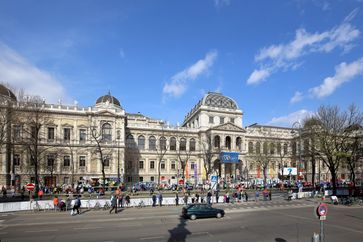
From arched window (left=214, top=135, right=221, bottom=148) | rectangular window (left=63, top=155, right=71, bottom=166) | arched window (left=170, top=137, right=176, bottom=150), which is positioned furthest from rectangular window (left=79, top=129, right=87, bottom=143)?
arched window (left=214, top=135, right=221, bottom=148)

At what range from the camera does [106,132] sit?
2714 inches

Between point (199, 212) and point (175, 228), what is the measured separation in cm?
467

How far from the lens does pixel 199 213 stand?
23.8 metres

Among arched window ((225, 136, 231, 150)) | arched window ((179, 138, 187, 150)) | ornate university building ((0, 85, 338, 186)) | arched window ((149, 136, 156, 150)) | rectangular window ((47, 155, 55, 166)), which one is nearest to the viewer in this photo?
ornate university building ((0, 85, 338, 186))

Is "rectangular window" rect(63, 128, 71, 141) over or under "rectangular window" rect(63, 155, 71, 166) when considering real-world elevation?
over

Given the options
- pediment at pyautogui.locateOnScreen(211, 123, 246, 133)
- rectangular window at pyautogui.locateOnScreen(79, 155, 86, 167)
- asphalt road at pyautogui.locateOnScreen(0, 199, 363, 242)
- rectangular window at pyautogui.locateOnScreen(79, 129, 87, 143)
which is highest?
pediment at pyautogui.locateOnScreen(211, 123, 246, 133)

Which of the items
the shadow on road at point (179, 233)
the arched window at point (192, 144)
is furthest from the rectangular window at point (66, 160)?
the shadow on road at point (179, 233)

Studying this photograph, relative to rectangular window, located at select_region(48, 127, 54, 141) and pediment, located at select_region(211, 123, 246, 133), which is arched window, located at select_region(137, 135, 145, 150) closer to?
pediment, located at select_region(211, 123, 246, 133)

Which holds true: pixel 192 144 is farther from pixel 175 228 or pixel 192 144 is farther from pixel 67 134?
pixel 175 228

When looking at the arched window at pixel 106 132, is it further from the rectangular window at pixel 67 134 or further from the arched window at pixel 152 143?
the arched window at pixel 152 143

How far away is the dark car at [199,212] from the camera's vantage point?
924 inches

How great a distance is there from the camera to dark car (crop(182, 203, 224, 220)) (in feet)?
77.0

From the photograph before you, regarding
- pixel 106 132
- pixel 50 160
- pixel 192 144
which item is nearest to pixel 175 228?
pixel 106 132

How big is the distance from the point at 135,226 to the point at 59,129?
53105 mm
